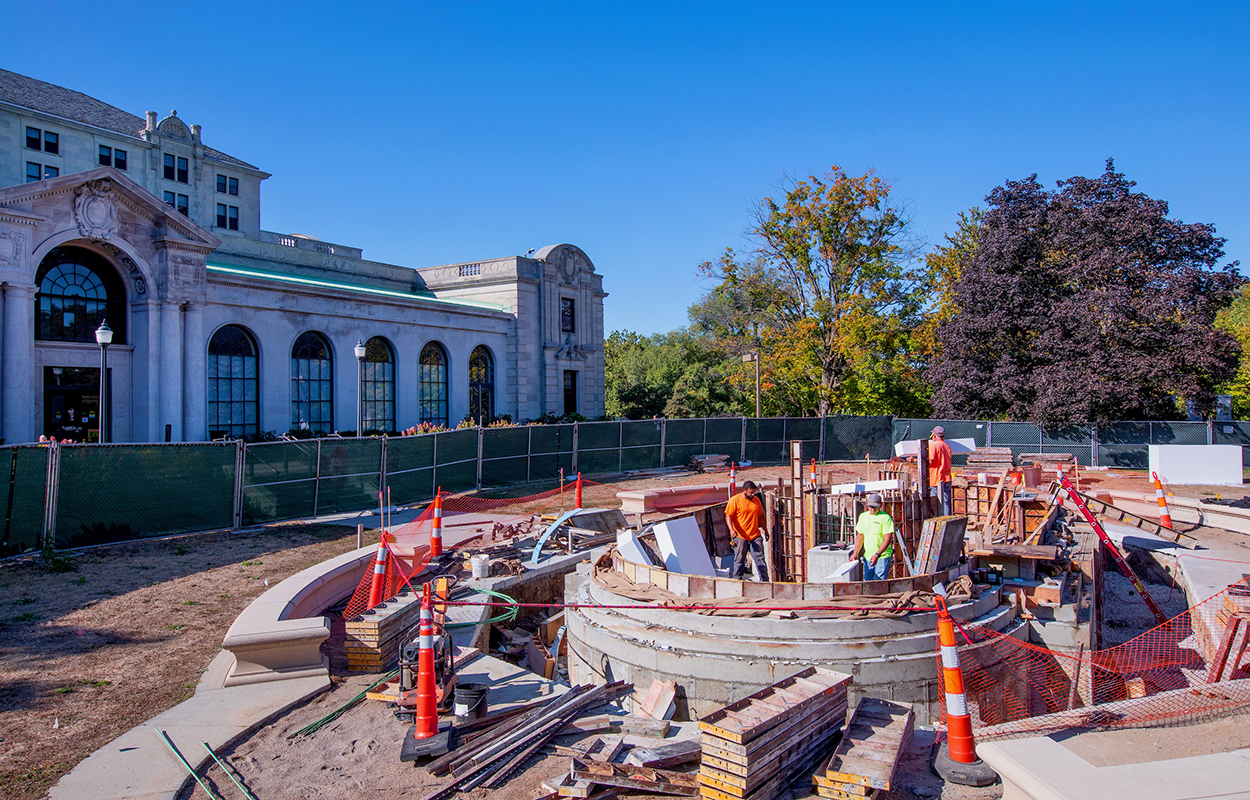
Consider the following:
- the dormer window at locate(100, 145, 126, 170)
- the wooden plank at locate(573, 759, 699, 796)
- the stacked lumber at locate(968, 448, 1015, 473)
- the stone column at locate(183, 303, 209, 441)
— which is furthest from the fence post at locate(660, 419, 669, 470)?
the dormer window at locate(100, 145, 126, 170)

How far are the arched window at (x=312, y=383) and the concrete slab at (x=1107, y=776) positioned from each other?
26.2m

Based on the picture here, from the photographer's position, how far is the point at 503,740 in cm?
608

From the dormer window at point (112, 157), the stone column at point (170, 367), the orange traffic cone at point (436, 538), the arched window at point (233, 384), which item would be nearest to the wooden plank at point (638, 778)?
the orange traffic cone at point (436, 538)

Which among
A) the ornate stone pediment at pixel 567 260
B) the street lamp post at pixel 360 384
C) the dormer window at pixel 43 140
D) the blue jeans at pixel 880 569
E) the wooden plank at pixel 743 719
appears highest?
the dormer window at pixel 43 140

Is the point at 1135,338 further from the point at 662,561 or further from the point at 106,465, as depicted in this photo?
the point at 106,465

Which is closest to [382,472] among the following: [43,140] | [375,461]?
[375,461]

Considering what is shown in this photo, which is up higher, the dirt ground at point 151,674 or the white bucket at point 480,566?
the white bucket at point 480,566

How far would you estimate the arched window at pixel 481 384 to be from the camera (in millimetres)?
34812

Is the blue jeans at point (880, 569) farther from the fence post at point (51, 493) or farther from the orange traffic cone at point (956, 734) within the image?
the fence post at point (51, 493)

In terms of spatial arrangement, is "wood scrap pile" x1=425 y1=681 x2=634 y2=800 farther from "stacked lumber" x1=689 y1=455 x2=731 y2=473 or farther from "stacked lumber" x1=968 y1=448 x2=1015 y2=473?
"stacked lumber" x1=689 y1=455 x2=731 y2=473

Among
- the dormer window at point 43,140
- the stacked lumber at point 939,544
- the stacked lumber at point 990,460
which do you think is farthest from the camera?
the dormer window at point 43,140

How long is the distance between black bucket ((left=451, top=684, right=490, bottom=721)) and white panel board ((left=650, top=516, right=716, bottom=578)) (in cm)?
475

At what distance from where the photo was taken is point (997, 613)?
8938 millimetres

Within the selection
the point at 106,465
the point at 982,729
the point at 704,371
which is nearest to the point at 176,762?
the point at 982,729
